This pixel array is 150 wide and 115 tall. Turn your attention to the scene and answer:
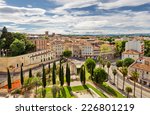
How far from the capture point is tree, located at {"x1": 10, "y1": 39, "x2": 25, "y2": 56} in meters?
2.72

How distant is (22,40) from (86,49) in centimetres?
71

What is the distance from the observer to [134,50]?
262cm

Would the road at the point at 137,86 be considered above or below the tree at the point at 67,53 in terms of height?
below

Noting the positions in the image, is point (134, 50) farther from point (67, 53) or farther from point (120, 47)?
point (67, 53)

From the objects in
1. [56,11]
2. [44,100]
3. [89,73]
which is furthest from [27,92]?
[56,11]

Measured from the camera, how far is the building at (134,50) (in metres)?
2.64

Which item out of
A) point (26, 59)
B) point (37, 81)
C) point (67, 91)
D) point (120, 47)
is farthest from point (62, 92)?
point (120, 47)

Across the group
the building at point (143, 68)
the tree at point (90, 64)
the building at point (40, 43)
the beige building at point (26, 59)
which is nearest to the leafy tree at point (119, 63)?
the building at point (143, 68)

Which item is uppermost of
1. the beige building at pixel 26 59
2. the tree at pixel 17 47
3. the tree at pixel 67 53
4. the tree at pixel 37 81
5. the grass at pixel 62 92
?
the tree at pixel 17 47

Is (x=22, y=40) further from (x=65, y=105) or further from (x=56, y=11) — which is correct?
(x=65, y=105)

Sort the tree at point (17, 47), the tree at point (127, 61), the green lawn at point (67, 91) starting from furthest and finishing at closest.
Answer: the tree at point (17, 47), the tree at point (127, 61), the green lawn at point (67, 91)

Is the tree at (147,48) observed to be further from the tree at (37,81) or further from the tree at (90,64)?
the tree at (37,81)

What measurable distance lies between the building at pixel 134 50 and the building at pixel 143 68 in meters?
0.07

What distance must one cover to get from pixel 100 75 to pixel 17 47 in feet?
3.14
